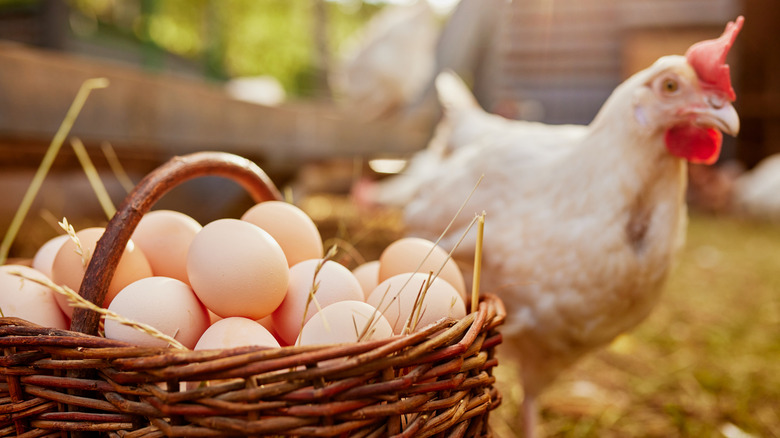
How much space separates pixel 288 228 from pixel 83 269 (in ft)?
0.90


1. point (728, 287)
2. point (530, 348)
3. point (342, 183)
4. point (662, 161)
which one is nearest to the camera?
point (662, 161)

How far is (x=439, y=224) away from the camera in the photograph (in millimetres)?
1186

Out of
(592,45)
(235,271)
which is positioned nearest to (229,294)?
(235,271)

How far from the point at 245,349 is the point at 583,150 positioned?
0.75m

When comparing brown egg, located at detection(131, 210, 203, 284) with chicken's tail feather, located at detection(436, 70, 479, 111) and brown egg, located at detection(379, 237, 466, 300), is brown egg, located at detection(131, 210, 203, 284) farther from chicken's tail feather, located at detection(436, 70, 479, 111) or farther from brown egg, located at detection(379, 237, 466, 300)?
chicken's tail feather, located at detection(436, 70, 479, 111)

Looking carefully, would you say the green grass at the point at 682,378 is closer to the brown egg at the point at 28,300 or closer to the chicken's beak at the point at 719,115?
the chicken's beak at the point at 719,115

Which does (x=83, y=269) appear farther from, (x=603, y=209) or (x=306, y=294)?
(x=603, y=209)

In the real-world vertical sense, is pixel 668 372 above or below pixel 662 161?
below

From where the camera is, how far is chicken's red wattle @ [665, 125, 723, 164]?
2.95 ft

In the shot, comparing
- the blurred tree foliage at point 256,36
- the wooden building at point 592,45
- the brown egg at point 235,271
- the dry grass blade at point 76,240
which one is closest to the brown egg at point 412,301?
the brown egg at point 235,271

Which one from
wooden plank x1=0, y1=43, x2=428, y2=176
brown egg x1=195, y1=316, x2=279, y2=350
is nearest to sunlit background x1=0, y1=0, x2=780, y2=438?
wooden plank x1=0, y1=43, x2=428, y2=176

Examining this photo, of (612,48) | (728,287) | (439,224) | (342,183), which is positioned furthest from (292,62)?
(439,224)

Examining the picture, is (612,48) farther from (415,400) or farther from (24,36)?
(415,400)

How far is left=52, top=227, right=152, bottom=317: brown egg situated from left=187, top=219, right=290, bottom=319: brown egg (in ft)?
0.34
